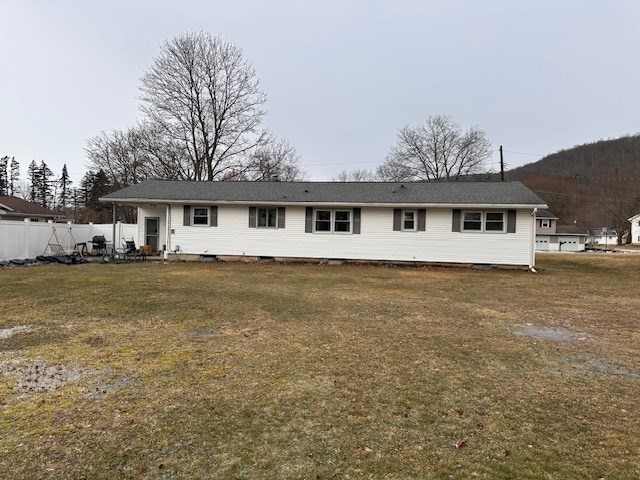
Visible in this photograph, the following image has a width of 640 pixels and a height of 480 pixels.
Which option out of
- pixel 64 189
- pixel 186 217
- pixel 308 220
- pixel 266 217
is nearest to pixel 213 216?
pixel 186 217

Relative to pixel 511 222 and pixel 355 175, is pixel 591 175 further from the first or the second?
pixel 511 222

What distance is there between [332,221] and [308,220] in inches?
42.4

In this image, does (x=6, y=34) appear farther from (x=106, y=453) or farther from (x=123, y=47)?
(x=106, y=453)

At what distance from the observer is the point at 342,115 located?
2945 cm

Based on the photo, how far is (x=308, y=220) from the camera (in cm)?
1739

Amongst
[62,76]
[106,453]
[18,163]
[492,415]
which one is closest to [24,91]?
[62,76]

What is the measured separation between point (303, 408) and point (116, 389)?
5.95 ft

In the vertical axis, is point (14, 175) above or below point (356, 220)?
above

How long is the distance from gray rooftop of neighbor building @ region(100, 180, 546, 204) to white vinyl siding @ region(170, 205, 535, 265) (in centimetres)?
52

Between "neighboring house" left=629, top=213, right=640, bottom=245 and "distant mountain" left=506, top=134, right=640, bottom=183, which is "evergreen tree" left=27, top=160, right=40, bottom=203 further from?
"neighboring house" left=629, top=213, right=640, bottom=245

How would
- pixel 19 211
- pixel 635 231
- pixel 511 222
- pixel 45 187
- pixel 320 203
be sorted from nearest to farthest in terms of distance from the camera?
pixel 511 222 → pixel 320 203 → pixel 19 211 → pixel 45 187 → pixel 635 231

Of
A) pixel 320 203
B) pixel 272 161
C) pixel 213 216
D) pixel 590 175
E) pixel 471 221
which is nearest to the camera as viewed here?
pixel 471 221

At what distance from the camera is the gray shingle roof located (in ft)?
53.5

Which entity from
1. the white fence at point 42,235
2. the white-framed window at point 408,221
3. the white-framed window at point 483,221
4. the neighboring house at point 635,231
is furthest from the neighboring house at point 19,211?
the neighboring house at point 635,231
